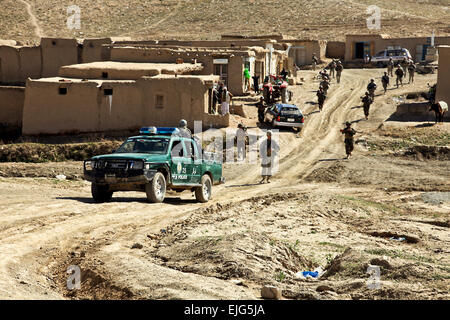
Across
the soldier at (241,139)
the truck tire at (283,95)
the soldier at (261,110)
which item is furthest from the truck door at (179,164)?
the truck tire at (283,95)

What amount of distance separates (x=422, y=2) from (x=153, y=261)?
85318 millimetres

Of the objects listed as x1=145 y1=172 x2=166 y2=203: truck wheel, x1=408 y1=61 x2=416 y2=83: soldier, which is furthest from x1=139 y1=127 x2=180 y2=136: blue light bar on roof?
x1=408 y1=61 x2=416 y2=83: soldier

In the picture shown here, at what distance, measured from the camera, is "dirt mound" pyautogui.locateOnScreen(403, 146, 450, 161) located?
30609 millimetres

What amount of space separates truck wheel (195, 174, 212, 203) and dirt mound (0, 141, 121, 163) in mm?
9883

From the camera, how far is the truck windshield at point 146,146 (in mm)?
19500

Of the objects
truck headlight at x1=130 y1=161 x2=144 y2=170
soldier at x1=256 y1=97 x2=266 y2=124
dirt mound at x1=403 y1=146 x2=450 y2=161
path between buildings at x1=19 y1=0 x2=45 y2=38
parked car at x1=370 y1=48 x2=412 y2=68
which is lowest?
dirt mound at x1=403 y1=146 x2=450 y2=161

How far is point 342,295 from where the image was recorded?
36.4 feet

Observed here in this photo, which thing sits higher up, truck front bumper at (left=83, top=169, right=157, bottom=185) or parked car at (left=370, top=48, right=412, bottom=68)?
parked car at (left=370, top=48, right=412, bottom=68)

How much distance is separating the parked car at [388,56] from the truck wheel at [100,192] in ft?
121

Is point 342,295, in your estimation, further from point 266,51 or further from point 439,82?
point 266,51

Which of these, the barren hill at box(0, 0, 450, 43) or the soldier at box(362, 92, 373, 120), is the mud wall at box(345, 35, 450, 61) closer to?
the barren hill at box(0, 0, 450, 43)

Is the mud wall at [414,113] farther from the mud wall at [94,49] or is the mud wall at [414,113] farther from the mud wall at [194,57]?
the mud wall at [94,49]

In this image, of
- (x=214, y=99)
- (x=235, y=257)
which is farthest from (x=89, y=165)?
(x=214, y=99)
